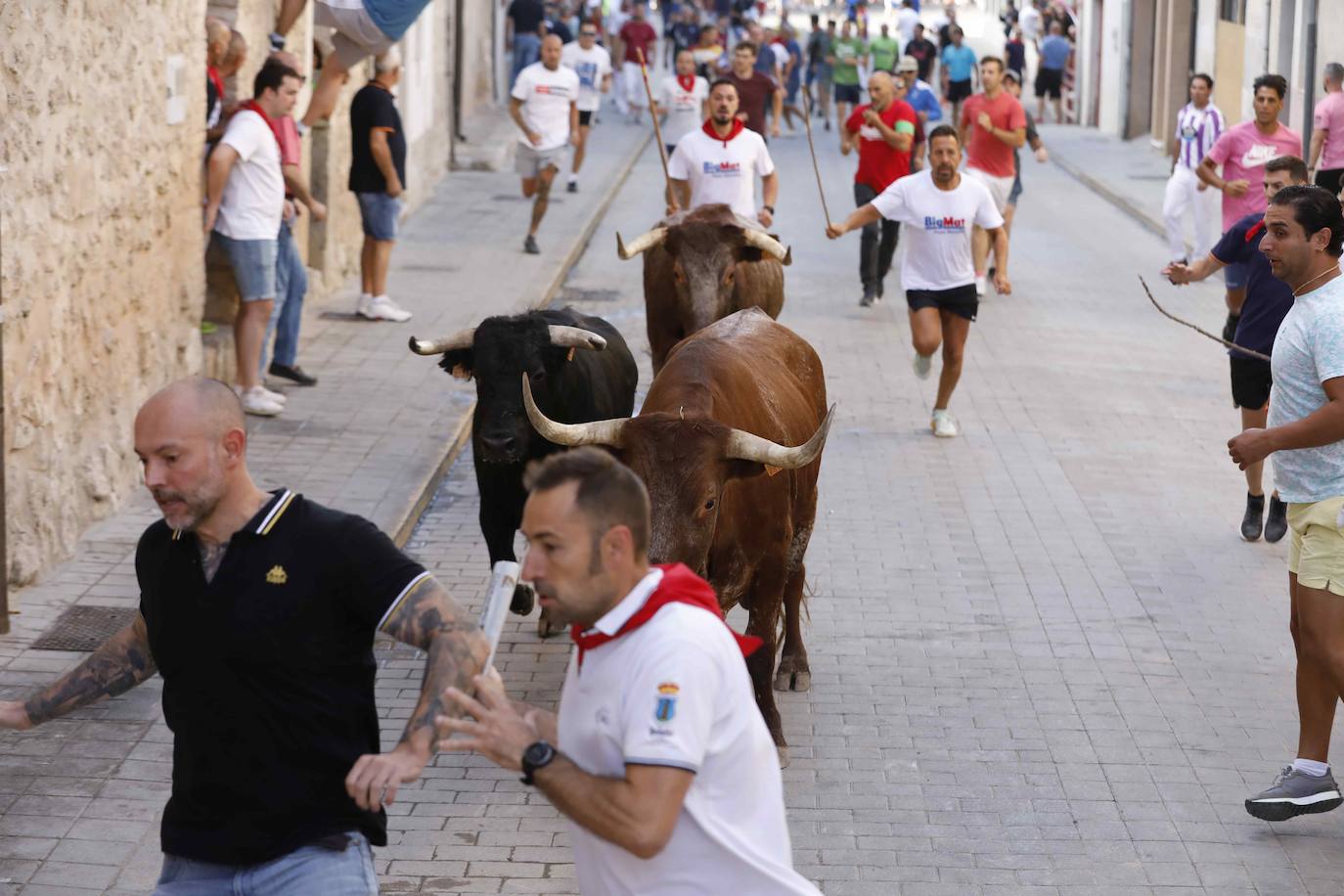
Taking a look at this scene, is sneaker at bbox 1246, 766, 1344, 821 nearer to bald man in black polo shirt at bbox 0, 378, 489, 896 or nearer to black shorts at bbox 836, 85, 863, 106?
bald man in black polo shirt at bbox 0, 378, 489, 896

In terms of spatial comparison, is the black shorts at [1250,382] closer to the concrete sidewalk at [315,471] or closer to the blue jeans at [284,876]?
the concrete sidewalk at [315,471]

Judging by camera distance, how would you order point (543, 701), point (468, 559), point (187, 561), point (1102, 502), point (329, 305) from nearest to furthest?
point (187, 561), point (543, 701), point (468, 559), point (1102, 502), point (329, 305)

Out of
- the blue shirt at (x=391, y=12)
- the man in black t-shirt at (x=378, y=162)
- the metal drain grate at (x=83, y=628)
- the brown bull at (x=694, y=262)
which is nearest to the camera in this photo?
the metal drain grate at (x=83, y=628)

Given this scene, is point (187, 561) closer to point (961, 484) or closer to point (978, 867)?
point (978, 867)

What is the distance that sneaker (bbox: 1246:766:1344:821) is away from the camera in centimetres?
668

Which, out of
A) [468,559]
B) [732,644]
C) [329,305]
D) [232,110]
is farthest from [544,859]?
[329,305]

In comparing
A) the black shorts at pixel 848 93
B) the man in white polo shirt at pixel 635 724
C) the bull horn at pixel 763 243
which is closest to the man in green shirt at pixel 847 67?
the black shorts at pixel 848 93

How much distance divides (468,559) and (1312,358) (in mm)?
5006

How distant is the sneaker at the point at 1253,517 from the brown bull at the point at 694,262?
307 cm

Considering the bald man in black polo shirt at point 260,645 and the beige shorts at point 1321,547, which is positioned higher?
the bald man in black polo shirt at point 260,645

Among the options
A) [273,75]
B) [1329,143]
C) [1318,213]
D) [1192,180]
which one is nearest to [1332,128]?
[1329,143]

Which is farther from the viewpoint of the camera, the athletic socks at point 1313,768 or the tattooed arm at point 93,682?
the athletic socks at point 1313,768

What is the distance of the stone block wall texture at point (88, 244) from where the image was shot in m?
8.83

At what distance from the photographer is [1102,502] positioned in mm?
11391
